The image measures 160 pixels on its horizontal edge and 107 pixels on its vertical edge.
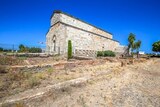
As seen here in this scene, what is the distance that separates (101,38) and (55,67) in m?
27.2

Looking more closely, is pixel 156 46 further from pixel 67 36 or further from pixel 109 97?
pixel 109 97

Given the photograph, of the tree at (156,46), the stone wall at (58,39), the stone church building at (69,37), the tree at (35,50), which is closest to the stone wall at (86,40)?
the stone church building at (69,37)

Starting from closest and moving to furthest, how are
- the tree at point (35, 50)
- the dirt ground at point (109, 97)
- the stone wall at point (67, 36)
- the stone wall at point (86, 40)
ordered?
the dirt ground at point (109, 97) < the tree at point (35, 50) < the stone wall at point (67, 36) < the stone wall at point (86, 40)

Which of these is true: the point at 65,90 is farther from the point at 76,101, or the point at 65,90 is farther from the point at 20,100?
the point at 20,100

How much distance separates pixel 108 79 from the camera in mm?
10148

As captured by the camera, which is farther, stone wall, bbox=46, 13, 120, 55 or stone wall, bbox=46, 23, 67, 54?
stone wall, bbox=46, 13, 120, 55

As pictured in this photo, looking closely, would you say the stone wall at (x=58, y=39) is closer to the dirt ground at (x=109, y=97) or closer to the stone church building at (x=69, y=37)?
the stone church building at (x=69, y=37)

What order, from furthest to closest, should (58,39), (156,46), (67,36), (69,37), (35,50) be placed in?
(156,46) < (58,39) < (69,37) < (67,36) < (35,50)

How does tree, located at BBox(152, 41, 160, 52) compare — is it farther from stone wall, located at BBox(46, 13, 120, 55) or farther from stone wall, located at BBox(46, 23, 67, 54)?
stone wall, located at BBox(46, 23, 67, 54)

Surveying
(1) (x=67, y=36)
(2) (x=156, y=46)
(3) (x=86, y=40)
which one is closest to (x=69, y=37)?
(1) (x=67, y=36)

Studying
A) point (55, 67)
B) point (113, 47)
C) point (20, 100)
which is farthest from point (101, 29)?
point (20, 100)

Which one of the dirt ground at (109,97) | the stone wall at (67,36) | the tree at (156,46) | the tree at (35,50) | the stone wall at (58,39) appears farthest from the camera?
the tree at (156,46)

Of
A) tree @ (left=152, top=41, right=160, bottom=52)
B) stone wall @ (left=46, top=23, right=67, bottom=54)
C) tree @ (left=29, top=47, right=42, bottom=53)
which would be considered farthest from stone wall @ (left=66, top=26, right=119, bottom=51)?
tree @ (left=152, top=41, right=160, bottom=52)

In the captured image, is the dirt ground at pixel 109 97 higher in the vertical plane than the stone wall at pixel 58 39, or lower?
lower
